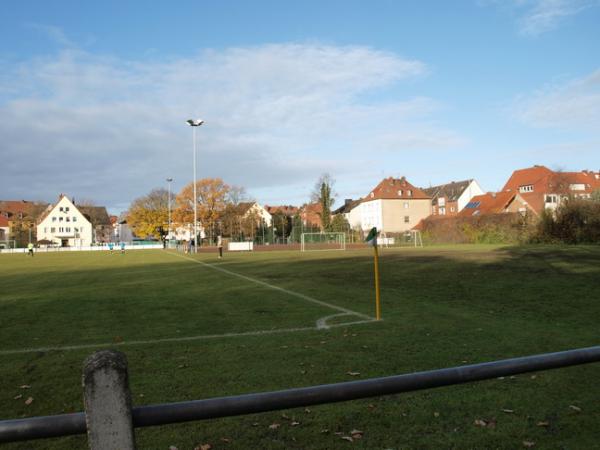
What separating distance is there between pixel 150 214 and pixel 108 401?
102875mm

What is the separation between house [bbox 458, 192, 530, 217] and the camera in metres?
74.8

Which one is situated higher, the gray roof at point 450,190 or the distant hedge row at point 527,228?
the gray roof at point 450,190

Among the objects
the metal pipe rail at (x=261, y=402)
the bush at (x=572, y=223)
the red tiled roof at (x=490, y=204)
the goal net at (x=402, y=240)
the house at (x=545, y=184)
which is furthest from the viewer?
the red tiled roof at (x=490, y=204)

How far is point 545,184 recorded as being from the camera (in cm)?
8100

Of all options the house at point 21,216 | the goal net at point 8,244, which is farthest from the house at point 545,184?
the house at point 21,216

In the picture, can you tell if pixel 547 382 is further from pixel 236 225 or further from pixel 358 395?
pixel 236 225

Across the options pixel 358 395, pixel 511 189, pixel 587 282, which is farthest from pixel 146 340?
pixel 511 189

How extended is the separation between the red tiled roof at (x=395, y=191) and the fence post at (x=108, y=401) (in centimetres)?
9649

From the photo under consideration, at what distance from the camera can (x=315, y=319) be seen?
429 inches

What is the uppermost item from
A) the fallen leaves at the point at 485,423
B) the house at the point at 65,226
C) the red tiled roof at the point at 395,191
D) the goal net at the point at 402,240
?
the red tiled roof at the point at 395,191

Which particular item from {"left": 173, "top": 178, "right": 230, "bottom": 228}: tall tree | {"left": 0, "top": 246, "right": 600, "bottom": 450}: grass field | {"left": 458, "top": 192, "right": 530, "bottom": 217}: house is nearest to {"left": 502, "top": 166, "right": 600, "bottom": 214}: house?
{"left": 458, "top": 192, "right": 530, "bottom": 217}: house

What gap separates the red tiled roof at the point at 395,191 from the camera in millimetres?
97562

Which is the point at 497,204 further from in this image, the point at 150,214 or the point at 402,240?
the point at 150,214

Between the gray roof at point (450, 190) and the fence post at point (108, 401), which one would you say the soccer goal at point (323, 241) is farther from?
the fence post at point (108, 401)
